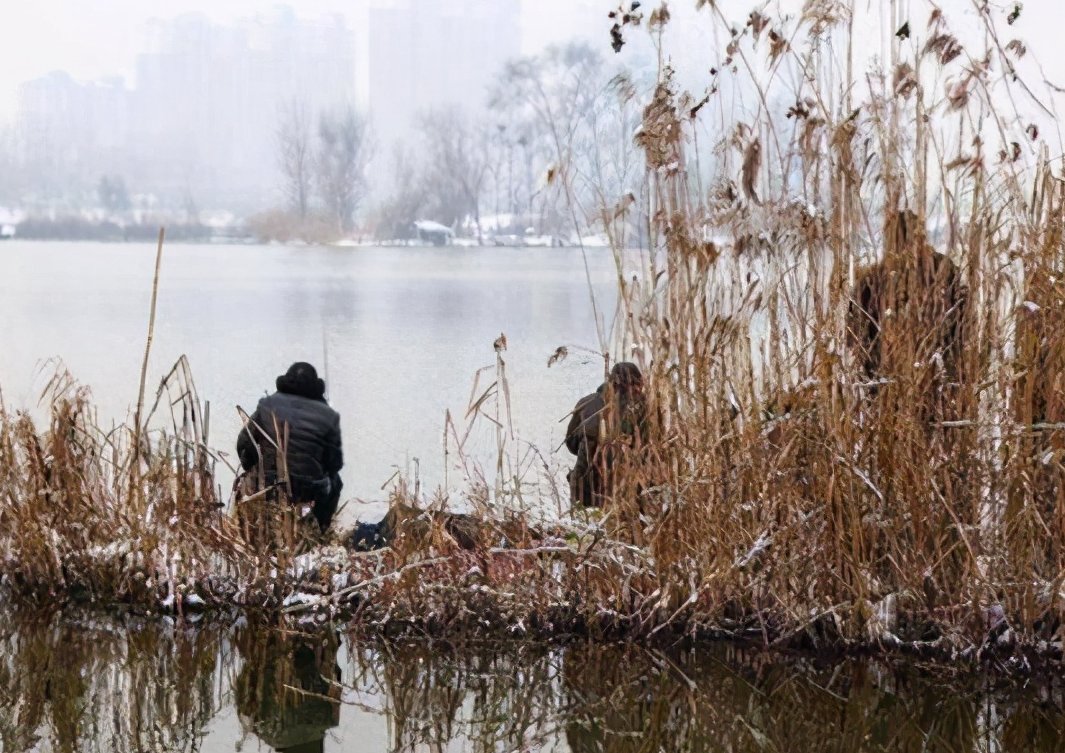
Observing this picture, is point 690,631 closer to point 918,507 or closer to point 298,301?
point 918,507

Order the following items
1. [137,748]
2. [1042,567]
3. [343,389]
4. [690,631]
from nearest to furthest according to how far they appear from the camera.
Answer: [137,748] → [1042,567] → [690,631] → [343,389]

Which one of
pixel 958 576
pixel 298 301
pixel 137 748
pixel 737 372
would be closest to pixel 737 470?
pixel 737 372

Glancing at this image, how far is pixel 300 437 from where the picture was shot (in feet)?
19.9

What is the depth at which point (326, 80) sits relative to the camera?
26.9 metres

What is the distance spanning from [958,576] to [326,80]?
23.7m

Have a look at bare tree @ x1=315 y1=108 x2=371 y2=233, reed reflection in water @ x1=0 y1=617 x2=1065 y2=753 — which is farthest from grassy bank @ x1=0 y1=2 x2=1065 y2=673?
bare tree @ x1=315 y1=108 x2=371 y2=233

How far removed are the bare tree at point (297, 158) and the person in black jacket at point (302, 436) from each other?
20762 mm

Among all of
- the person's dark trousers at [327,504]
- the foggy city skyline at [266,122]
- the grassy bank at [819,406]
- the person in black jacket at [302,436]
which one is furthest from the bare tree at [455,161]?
the grassy bank at [819,406]

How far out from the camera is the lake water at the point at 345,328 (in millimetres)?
17109

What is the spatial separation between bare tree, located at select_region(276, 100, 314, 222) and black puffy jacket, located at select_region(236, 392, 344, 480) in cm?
2077

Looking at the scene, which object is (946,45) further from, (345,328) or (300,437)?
(345,328)

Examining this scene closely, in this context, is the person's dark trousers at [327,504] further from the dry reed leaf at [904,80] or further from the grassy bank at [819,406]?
the dry reed leaf at [904,80]

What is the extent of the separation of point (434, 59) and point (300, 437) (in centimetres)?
2222

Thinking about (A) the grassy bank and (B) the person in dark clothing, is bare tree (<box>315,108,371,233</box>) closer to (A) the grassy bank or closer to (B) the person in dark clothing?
(A) the grassy bank
